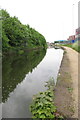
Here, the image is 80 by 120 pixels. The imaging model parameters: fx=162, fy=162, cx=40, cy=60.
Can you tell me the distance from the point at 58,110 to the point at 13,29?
29254mm

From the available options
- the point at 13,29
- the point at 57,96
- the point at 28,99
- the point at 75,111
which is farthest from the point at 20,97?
the point at 13,29

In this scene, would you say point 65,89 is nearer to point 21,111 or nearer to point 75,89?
point 75,89

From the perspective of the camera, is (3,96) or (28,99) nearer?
(28,99)

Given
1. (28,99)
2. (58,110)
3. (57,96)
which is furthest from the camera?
(28,99)

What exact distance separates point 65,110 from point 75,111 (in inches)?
12.0

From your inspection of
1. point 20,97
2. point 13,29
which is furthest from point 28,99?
point 13,29

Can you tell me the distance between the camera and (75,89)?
23.0 ft

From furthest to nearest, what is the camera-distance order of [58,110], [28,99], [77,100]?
1. [28,99]
2. [77,100]
3. [58,110]

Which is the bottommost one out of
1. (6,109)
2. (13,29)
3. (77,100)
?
(6,109)

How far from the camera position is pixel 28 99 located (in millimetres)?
6938

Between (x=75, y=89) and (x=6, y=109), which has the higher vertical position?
(x=75, y=89)

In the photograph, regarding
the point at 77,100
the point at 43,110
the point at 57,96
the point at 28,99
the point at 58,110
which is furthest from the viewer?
the point at 28,99

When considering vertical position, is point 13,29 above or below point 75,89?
above

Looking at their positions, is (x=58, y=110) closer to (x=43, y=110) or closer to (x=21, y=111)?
(x=43, y=110)
